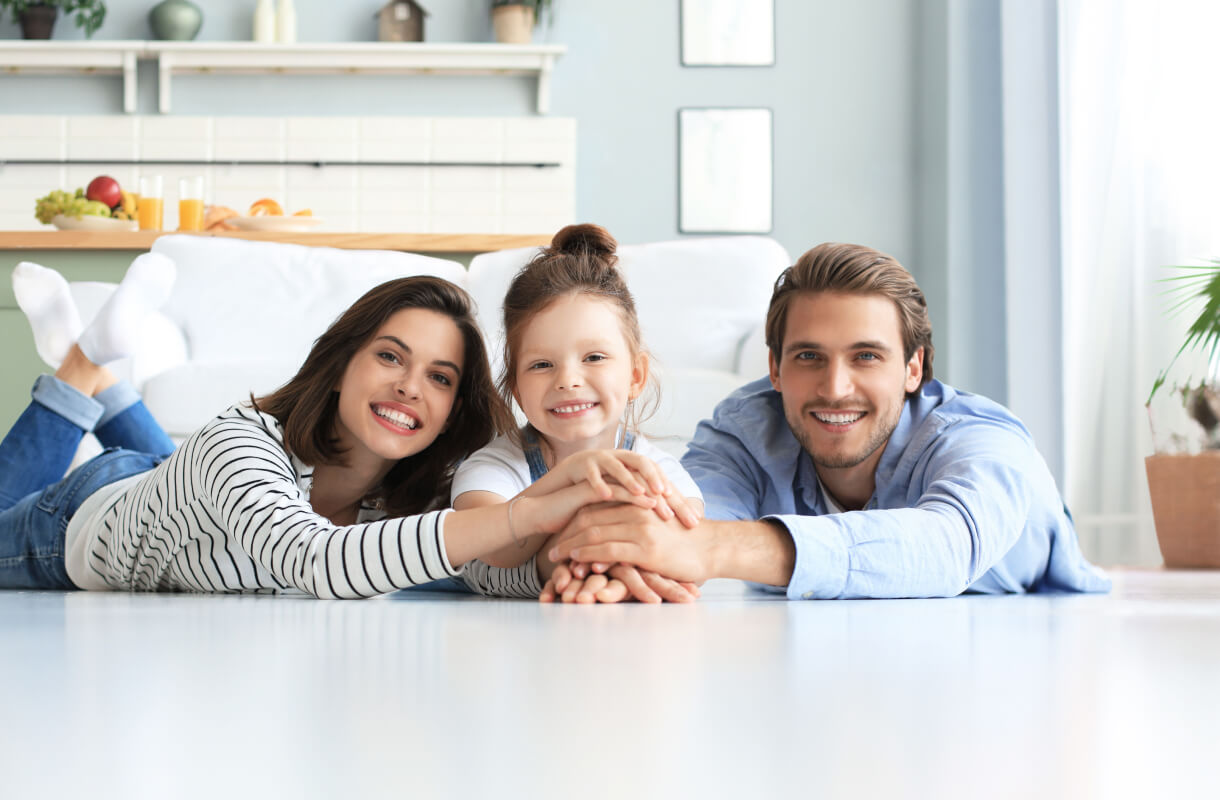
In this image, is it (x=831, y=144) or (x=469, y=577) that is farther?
(x=831, y=144)

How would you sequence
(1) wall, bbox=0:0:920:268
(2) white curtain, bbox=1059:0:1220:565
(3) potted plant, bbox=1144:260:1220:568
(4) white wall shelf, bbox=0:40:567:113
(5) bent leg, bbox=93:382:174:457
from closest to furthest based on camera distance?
(5) bent leg, bbox=93:382:174:457 → (3) potted plant, bbox=1144:260:1220:568 → (2) white curtain, bbox=1059:0:1220:565 → (4) white wall shelf, bbox=0:40:567:113 → (1) wall, bbox=0:0:920:268

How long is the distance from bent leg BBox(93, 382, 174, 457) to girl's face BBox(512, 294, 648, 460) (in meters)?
0.96

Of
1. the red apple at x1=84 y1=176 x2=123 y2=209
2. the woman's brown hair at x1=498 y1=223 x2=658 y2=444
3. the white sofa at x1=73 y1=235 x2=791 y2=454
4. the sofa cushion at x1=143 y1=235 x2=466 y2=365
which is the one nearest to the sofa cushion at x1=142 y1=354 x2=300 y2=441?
the white sofa at x1=73 y1=235 x2=791 y2=454

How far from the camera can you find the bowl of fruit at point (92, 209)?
11.9ft

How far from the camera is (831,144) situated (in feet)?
16.1

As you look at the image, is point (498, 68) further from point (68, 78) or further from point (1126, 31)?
point (1126, 31)

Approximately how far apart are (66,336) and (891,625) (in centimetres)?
177

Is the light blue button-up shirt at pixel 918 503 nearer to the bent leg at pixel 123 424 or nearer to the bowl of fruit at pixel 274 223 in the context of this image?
the bent leg at pixel 123 424

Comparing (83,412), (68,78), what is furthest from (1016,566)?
(68,78)

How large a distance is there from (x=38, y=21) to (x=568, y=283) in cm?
425

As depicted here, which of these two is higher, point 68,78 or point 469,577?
point 68,78

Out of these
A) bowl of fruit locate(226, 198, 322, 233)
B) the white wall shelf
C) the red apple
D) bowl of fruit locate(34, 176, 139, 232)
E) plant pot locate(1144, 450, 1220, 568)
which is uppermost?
the white wall shelf

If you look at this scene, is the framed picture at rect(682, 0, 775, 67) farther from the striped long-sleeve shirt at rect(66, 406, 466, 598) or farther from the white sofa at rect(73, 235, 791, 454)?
the striped long-sleeve shirt at rect(66, 406, 466, 598)

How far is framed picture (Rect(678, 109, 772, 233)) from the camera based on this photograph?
4.88 m
